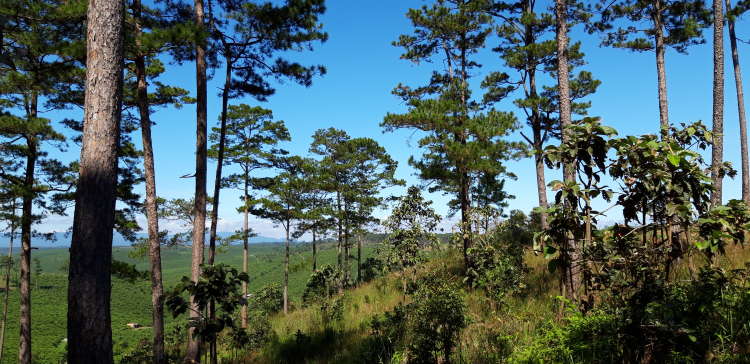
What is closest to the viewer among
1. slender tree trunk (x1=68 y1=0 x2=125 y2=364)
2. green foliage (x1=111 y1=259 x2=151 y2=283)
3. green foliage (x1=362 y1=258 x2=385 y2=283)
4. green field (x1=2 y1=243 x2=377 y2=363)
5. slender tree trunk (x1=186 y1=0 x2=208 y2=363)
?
slender tree trunk (x1=68 y1=0 x2=125 y2=364)

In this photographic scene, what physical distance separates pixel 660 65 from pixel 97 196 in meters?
10.7

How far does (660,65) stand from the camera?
8.12 meters

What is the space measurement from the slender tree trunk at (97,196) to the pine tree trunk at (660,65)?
9.51 meters

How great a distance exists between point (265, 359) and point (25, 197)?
10.2 meters

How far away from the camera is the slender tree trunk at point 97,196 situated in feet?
10.9

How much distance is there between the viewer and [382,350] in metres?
5.04

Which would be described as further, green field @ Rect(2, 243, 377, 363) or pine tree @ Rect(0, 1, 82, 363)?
green field @ Rect(2, 243, 377, 363)

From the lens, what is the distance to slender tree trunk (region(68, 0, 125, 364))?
10.9ft

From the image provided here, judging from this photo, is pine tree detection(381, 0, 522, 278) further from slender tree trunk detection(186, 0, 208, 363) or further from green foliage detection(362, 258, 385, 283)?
green foliage detection(362, 258, 385, 283)

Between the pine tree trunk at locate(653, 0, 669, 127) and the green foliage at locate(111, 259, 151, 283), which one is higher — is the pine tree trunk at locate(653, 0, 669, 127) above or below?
above

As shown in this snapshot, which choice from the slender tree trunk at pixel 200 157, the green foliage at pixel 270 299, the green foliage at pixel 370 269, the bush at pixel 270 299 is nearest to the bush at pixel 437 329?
the slender tree trunk at pixel 200 157

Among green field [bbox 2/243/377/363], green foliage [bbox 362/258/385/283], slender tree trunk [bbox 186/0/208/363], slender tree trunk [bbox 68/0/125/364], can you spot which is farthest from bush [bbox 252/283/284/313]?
slender tree trunk [bbox 68/0/125/364]

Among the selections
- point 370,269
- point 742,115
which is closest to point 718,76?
point 742,115

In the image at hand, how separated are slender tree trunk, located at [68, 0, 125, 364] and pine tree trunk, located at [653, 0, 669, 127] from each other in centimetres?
951
